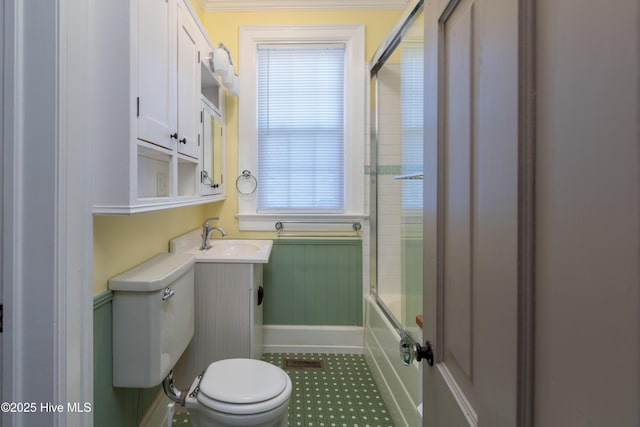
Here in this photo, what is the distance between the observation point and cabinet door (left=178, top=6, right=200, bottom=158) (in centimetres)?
145

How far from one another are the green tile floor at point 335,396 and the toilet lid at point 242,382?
52cm

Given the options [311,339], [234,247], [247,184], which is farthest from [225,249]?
[311,339]

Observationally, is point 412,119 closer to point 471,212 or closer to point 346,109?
point 346,109

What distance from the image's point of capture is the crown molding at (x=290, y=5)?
2.37 meters

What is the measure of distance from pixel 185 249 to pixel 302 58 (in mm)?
1643

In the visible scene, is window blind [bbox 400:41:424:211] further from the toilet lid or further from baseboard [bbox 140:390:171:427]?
baseboard [bbox 140:390:171:427]

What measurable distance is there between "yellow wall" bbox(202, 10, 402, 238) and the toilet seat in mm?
1193

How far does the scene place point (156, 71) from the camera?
47.5 inches

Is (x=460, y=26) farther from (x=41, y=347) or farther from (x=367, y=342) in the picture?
(x=367, y=342)

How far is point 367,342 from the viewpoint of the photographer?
2326 millimetres

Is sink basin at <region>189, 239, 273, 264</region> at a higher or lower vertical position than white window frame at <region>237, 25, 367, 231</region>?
lower

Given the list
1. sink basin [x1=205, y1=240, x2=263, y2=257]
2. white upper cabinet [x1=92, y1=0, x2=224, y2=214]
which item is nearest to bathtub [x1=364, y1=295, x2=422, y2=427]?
sink basin [x1=205, y1=240, x2=263, y2=257]

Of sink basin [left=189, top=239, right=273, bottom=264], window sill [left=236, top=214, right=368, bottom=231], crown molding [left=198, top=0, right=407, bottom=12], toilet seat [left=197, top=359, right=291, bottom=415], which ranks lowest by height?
toilet seat [left=197, top=359, right=291, bottom=415]

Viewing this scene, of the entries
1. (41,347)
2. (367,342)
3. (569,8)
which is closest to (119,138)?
(41,347)
